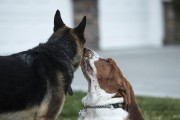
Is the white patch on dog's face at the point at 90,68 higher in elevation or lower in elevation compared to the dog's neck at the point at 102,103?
higher

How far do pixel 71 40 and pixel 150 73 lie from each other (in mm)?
7508

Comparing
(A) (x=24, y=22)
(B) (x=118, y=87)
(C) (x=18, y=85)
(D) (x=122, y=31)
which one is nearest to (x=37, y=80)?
(C) (x=18, y=85)

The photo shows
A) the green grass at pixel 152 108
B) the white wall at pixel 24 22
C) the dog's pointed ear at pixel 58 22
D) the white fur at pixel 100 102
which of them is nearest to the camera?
the white fur at pixel 100 102

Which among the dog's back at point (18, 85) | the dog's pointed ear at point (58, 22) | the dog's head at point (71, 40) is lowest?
the dog's back at point (18, 85)

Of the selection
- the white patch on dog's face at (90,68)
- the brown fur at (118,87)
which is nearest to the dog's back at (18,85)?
the white patch on dog's face at (90,68)

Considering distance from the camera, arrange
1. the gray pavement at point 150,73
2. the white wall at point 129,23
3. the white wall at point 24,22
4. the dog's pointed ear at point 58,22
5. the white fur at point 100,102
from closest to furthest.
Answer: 1. the white fur at point 100,102
2. the dog's pointed ear at point 58,22
3. the gray pavement at point 150,73
4. the white wall at point 24,22
5. the white wall at point 129,23

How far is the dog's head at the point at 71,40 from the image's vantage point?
5734 mm

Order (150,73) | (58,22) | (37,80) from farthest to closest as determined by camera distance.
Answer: (150,73)
(58,22)
(37,80)

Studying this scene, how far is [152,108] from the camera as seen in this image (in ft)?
28.1

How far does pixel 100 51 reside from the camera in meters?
18.7

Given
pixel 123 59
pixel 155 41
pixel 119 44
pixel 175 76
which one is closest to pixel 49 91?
pixel 175 76

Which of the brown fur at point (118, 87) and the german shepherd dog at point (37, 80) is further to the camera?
the brown fur at point (118, 87)

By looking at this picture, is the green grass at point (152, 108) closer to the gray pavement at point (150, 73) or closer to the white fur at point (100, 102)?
the gray pavement at point (150, 73)

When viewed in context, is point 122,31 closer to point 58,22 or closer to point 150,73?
point 150,73
